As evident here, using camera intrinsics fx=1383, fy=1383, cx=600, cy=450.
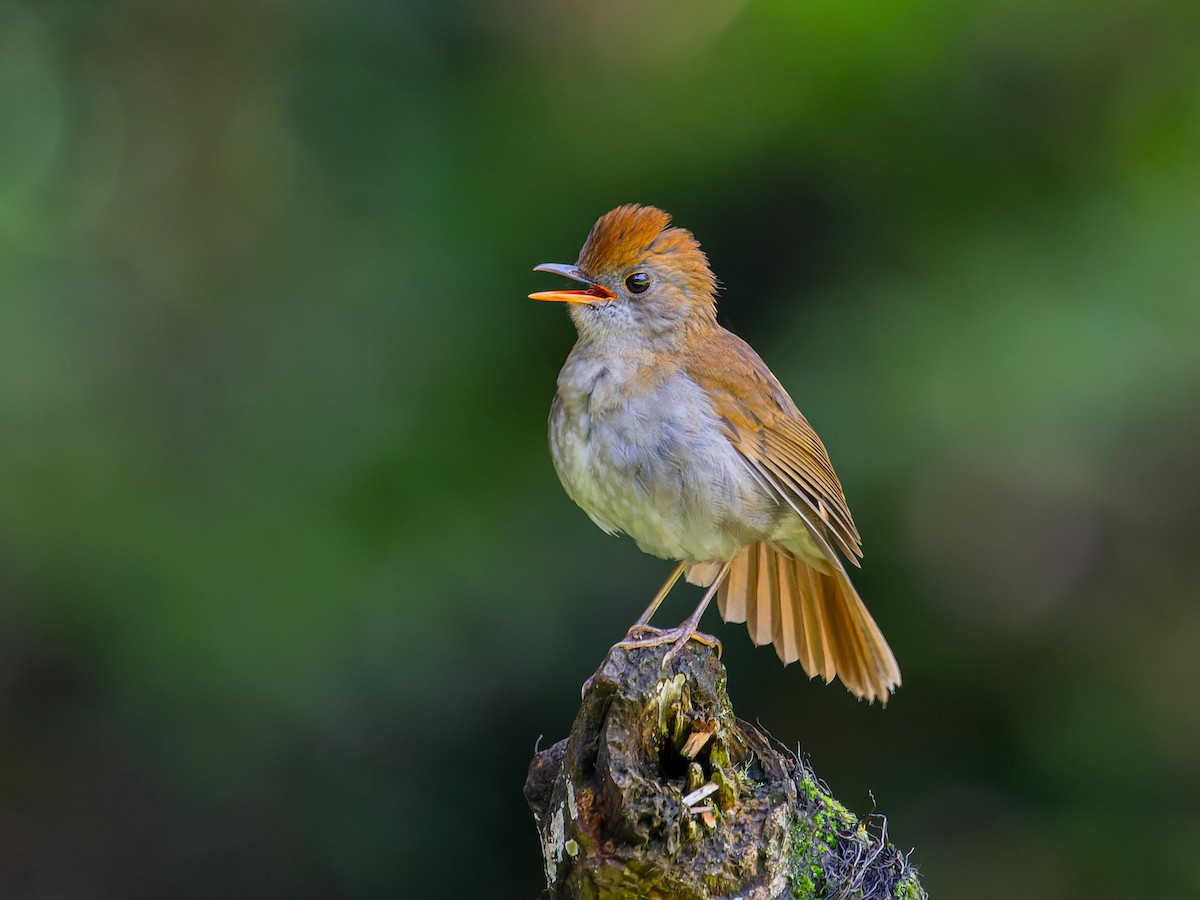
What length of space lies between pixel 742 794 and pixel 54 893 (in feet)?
13.6

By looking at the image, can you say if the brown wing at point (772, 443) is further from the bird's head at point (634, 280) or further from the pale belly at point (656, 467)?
the bird's head at point (634, 280)

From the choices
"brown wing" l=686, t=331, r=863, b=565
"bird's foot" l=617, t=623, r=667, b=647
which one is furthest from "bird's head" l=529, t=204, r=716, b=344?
"bird's foot" l=617, t=623, r=667, b=647

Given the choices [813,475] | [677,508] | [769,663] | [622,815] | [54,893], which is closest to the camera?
[622,815]

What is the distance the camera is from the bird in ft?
13.7

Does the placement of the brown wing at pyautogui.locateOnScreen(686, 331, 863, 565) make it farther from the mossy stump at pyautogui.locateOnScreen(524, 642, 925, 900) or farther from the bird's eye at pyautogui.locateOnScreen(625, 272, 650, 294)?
the mossy stump at pyautogui.locateOnScreen(524, 642, 925, 900)

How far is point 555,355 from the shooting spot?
5.88 metres

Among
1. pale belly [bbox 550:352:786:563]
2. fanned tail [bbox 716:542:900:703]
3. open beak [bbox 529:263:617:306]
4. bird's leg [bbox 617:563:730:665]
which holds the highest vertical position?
open beak [bbox 529:263:617:306]

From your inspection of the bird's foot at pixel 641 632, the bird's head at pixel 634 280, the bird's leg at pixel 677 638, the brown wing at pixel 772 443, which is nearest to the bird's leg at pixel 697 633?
the bird's leg at pixel 677 638

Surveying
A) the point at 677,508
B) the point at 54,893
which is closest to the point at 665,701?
the point at 677,508

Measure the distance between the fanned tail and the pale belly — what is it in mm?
501

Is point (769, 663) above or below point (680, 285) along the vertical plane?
below

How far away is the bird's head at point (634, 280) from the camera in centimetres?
447

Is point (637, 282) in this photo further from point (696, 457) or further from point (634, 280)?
point (696, 457)

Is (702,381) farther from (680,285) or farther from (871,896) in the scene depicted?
(871,896)
